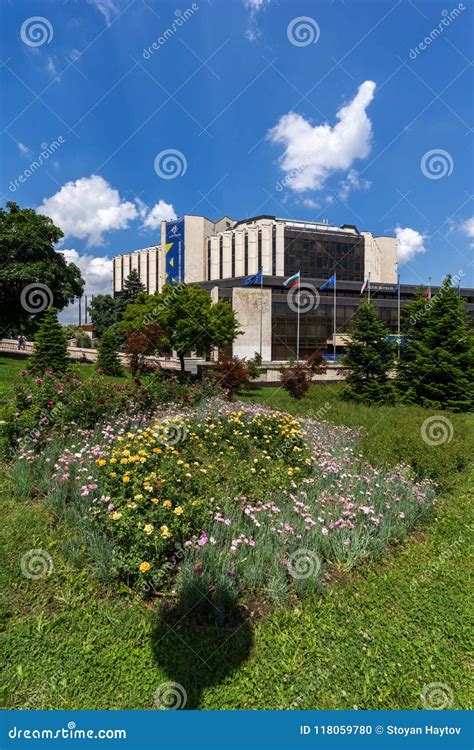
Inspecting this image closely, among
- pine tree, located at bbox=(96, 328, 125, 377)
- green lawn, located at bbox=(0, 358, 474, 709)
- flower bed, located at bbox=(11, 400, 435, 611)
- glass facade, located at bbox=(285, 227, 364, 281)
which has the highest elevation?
glass facade, located at bbox=(285, 227, 364, 281)

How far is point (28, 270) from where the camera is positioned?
2606cm

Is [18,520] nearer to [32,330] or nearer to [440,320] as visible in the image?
[440,320]

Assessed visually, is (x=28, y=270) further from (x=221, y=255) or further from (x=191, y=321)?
(x=221, y=255)

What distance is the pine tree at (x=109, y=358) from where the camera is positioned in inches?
995

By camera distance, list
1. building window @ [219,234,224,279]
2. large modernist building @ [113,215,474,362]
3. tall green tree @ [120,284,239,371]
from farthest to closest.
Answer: building window @ [219,234,224,279] < large modernist building @ [113,215,474,362] < tall green tree @ [120,284,239,371]

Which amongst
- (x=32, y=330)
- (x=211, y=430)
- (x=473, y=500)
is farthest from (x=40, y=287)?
(x=473, y=500)

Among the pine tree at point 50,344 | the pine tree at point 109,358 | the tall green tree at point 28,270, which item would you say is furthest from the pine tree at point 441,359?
the tall green tree at point 28,270

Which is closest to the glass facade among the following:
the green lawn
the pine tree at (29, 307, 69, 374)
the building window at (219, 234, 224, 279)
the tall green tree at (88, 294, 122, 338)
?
the building window at (219, 234, 224, 279)

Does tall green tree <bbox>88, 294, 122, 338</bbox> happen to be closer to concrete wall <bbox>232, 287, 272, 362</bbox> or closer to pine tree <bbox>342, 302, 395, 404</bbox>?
concrete wall <bbox>232, 287, 272, 362</bbox>

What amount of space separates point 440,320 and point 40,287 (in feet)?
84.4

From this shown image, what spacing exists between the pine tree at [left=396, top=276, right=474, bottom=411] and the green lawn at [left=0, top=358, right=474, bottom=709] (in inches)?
583

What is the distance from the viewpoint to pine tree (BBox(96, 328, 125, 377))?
25.3m

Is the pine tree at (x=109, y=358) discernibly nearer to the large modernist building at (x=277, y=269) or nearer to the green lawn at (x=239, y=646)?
Answer: the large modernist building at (x=277, y=269)

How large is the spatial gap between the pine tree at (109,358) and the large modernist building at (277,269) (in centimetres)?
1233
